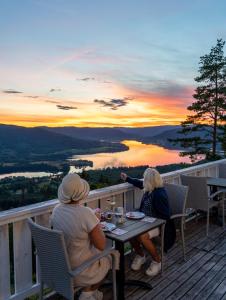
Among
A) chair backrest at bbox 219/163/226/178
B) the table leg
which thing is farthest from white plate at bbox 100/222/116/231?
chair backrest at bbox 219/163/226/178

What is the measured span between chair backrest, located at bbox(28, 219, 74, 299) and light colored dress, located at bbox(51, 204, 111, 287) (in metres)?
0.12

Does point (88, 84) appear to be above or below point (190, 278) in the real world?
above

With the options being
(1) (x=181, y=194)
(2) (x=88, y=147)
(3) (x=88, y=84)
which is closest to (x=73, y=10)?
(3) (x=88, y=84)

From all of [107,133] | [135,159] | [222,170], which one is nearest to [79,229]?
[222,170]

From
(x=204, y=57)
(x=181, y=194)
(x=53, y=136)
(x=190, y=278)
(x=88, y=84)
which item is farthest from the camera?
(x=53, y=136)

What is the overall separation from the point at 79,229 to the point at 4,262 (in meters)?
0.87

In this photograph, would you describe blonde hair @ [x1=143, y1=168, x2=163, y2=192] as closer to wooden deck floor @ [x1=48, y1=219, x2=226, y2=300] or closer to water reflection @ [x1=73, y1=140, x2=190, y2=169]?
wooden deck floor @ [x1=48, y1=219, x2=226, y2=300]

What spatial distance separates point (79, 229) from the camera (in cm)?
215

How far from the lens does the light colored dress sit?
2162 millimetres

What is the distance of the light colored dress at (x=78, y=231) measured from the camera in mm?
2162

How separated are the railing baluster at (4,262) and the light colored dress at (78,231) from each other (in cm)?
53

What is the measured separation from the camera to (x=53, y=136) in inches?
1207

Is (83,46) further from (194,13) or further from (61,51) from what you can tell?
(194,13)

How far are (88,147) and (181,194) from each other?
22784 mm
